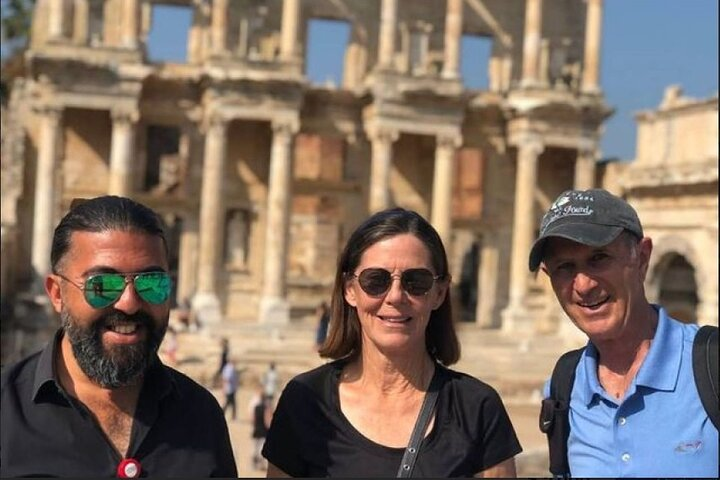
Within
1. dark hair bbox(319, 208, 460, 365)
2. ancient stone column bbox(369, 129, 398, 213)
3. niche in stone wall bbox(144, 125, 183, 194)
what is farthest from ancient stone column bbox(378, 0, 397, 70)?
dark hair bbox(319, 208, 460, 365)

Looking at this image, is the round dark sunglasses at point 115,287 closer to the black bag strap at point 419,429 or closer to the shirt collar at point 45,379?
the shirt collar at point 45,379

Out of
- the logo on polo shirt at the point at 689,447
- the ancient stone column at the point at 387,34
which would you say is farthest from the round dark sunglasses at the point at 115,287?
the ancient stone column at the point at 387,34

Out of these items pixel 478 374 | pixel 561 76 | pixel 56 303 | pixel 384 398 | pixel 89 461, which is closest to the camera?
pixel 89 461

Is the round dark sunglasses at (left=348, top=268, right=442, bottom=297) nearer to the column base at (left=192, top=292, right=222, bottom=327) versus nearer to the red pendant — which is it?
the red pendant

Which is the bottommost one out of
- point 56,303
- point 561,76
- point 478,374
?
point 478,374

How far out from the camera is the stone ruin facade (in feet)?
89.8

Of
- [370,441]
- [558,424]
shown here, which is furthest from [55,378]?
[558,424]

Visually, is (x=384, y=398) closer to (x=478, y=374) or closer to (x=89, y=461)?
(x=89, y=461)

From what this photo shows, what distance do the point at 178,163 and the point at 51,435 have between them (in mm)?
30911

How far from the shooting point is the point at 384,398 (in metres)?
4.14

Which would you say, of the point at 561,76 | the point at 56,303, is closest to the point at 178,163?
the point at 561,76

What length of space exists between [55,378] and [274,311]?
2410 cm

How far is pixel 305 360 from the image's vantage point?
79.1 feet

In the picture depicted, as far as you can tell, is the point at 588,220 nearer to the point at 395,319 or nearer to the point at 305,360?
the point at 395,319
